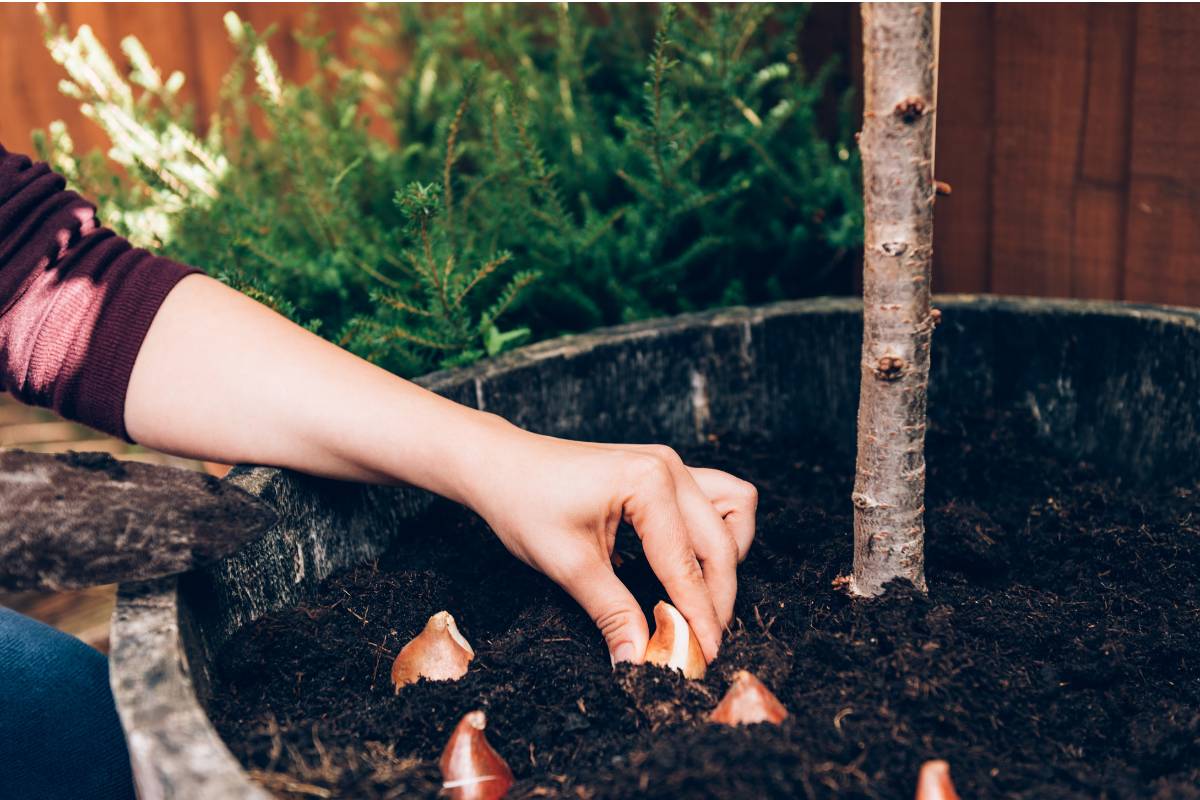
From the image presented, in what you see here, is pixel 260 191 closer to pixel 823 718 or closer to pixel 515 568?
pixel 515 568

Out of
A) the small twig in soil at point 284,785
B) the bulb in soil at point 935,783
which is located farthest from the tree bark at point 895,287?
the small twig in soil at point 284,785

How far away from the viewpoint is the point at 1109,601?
1.09 metres

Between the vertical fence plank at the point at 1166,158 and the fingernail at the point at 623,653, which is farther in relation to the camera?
the vertical fence plank at the point at 1166,158

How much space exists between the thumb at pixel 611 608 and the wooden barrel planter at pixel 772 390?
0.99 feet

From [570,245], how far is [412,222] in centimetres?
42

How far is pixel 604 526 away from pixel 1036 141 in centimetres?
116

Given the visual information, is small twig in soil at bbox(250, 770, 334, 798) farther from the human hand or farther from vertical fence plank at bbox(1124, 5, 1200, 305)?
vertical fence plank at bbox(1124, 5, 1200, 305)

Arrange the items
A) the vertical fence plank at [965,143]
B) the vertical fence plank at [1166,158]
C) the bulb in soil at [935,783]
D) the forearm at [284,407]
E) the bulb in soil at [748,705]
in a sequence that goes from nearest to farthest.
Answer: the bulb in soil at [935,783]
the bulb in soil at [748,705]
the forearm at [284,407]
the vertical fence plank at [1166,158]
the vertical fence plank at [965,143]

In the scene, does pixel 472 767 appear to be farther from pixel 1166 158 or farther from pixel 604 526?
pixel 1166 158

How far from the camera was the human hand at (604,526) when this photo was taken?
104 cm

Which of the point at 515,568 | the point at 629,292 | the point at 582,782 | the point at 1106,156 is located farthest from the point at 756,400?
the point at 582,782

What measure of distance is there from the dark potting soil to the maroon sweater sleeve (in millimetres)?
373

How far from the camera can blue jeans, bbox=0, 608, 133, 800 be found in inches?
47.5

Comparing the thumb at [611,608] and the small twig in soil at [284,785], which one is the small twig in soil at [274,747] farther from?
the thumb at [611,608]
